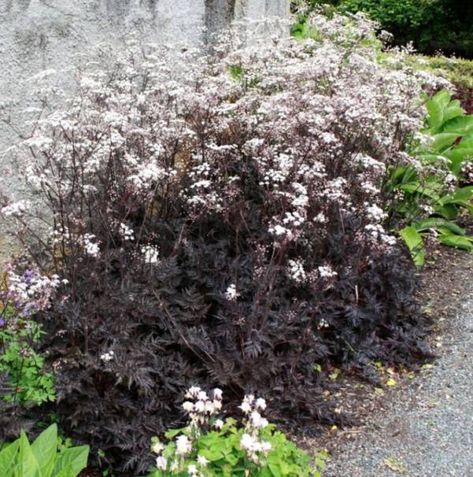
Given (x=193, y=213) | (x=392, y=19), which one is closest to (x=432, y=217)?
(x=193, y=213)

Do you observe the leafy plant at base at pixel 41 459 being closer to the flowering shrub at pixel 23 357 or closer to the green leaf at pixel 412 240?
the flowering shrub at pixel 23 357

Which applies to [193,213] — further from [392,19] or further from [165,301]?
[392,19]

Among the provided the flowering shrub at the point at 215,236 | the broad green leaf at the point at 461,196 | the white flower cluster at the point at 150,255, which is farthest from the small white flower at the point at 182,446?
the broad green leaf at the point at 461,196

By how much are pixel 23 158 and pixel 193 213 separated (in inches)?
43.8

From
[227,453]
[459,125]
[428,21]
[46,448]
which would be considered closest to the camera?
[227,453]

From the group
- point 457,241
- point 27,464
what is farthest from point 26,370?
point 457,241

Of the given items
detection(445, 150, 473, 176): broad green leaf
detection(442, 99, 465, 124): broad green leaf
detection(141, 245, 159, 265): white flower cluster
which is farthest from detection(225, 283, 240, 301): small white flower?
detection(442, 99, 465, 124): broad green leaf

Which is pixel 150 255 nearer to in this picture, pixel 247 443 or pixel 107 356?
pixel 107 356

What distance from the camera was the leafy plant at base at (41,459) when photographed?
7.75 ft

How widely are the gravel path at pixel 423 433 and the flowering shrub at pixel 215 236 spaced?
228mm

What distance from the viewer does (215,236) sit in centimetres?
431

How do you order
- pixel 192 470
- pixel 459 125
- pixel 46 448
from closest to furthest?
1. pixel 192 470
2. pixel 46 448
3. pixel 459 125

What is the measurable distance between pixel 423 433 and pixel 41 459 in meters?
1.91

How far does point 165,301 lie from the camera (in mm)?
3586
